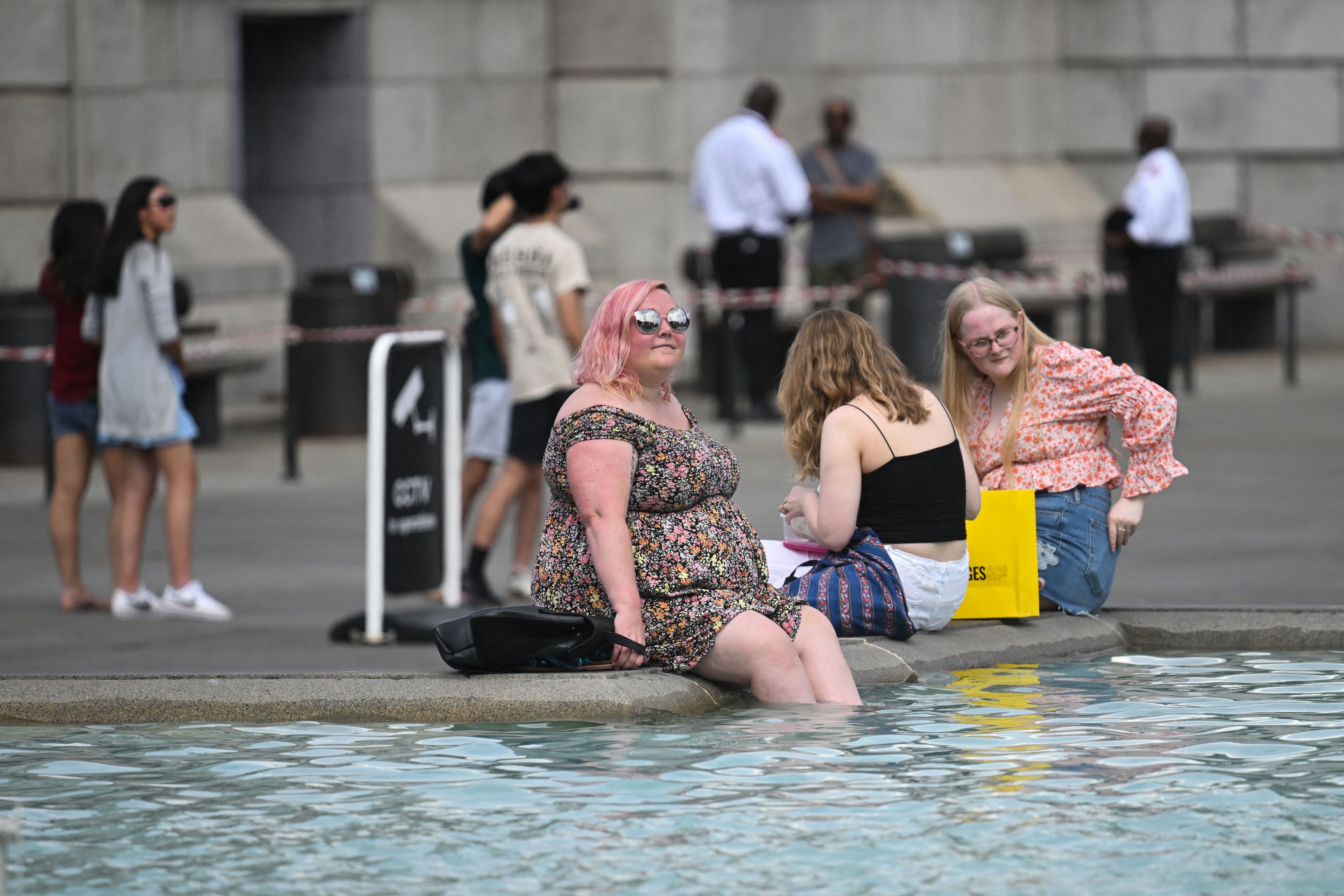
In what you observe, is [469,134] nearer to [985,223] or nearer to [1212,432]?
[985,223]

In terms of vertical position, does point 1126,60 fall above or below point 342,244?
above

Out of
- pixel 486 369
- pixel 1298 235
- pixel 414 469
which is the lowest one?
pixel 414 469

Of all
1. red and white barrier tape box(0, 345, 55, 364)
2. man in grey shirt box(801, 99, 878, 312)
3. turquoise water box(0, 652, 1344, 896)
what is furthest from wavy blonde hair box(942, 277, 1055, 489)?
man in grey shirt box(801, 99, 878, 312)

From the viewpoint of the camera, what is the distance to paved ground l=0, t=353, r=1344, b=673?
793cm

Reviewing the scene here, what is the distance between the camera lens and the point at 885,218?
19906 millimetres

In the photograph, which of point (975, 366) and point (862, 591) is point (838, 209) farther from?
point (862, 591)

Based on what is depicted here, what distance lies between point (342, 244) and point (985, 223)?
5.83m

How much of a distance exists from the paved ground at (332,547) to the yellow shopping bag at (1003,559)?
101cm

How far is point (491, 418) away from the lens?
9.27 meters

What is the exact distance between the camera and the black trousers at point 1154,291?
1612cm

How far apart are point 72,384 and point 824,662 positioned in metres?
3.99

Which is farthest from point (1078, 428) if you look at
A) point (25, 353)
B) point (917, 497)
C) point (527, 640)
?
point (25, 353)

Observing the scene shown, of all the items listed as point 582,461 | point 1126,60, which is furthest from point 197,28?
point 582,461

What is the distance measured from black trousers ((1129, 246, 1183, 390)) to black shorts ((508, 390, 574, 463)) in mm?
8092
